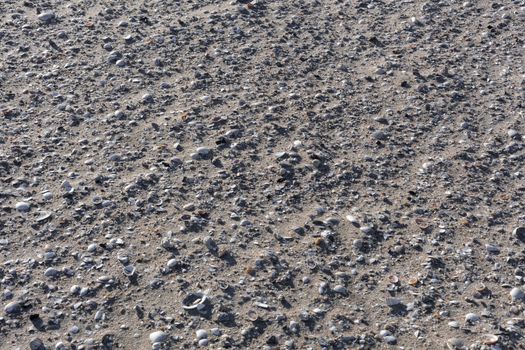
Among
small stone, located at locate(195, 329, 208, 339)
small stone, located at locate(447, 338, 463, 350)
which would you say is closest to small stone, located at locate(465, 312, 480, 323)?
small stone, located at locate(447, 338, 463, 350)

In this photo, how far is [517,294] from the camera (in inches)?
173

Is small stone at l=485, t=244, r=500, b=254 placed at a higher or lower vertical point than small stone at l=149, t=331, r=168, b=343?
lower

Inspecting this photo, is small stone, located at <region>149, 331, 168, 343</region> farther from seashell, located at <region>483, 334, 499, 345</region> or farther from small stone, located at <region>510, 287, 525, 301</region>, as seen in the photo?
small stone, located at <region>510, 287, 525, 301</region>

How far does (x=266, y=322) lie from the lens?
4.25 meters

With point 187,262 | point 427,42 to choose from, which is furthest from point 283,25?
point 187,262

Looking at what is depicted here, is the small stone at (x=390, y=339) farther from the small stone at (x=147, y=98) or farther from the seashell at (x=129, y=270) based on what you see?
the small stone at (x=147, y=98)

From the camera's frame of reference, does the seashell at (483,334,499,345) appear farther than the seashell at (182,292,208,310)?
No

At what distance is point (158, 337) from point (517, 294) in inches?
74.1

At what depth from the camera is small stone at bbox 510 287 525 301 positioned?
→ 4391 mm

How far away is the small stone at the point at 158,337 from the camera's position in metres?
4.14

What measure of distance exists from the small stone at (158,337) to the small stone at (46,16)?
357 cm

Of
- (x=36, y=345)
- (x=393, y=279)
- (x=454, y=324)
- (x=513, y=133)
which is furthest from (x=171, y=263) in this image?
(x=513, y=133)

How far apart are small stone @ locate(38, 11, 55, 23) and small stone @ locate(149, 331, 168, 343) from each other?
357 centimetres

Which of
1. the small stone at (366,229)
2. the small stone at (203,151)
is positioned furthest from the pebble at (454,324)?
the small stone at (203,151)
